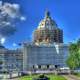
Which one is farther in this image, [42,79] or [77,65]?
[77,65]

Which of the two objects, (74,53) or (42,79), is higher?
(74,53)

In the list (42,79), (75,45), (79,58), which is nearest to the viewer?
(42,79)

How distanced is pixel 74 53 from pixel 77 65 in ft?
10.2

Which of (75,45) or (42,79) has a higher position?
(75,45)

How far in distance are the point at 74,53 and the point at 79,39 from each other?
6887mm

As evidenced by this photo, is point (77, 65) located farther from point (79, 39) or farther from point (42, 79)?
point (42, 79)

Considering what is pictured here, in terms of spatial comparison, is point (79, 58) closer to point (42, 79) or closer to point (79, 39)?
point (79, 39)

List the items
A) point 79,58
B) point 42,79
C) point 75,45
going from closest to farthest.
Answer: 1. point 42,79
2. point 79,58
3. point 75,45

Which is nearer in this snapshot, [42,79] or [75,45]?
[42,79]

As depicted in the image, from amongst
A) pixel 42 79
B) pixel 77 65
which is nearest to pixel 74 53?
pixel 77 65

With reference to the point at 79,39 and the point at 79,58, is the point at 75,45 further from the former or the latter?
the point at 79,58

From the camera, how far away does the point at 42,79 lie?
54.5 metres

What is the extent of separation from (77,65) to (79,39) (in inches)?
360

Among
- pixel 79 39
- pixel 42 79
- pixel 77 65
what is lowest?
pixel 42 79
